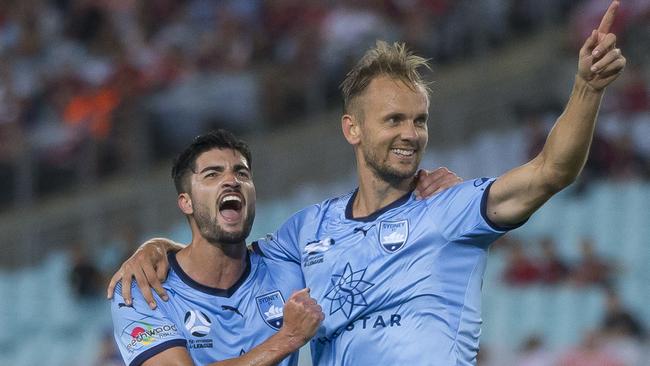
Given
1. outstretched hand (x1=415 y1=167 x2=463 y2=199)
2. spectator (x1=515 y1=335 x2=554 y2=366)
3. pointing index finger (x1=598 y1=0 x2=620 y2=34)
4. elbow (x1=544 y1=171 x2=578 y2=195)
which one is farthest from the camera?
spectator (x1=515 y1=335 x2=554 y2=366)

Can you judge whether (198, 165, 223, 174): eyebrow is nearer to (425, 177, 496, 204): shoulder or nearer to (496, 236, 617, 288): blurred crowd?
(425, 177, 496, 204): shoulder

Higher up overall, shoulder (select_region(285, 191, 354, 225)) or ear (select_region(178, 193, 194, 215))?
ear (select_region(178, 193, 194, 215))

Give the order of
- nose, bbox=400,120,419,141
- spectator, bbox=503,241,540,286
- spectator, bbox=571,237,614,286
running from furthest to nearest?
spectator, bbox=503,241,540,286 < spectator, bbox=571,237,614,286 < nose, bbox=400,120,419,141

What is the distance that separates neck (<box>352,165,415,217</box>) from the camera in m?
5.71

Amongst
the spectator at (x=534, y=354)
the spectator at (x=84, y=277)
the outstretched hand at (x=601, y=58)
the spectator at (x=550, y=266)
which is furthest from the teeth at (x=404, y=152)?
the spectator at (x=84, y=277)

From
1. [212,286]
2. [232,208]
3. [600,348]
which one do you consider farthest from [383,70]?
[600,348]

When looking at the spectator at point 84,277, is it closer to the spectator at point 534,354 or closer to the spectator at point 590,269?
the spectator at point 534,354

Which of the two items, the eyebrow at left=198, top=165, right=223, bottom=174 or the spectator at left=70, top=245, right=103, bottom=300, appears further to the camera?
the spectator at left=70, top=245, right=103, bottom=300

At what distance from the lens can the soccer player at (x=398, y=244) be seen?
5.37 metres

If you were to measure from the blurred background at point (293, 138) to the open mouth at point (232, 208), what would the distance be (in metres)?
4.71

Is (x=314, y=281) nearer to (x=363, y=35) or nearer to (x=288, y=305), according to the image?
(x=288, y=305)

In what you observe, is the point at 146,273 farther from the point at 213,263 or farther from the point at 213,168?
the point at 213,168

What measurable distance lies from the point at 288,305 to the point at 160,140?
7.29 metres

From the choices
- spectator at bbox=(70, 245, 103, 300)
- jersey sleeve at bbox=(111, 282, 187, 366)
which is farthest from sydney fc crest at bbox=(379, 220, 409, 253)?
spectator at bbox=(70, 245, 103, 300)
